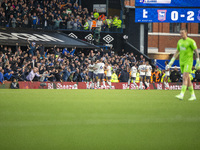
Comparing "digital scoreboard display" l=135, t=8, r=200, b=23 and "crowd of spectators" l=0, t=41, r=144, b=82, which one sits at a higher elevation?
"digital scoreboard display" l=135, t=8, r=200, b=23

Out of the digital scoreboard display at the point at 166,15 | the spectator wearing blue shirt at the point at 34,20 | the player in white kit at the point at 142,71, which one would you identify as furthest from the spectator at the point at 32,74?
the digital scoreboard display at the point at 166,15

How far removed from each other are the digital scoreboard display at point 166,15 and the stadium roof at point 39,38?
16.2 feet

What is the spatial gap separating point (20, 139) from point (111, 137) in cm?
130

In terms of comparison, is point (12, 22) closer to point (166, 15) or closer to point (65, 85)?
point (65, 85)

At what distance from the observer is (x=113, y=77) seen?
1200 inches

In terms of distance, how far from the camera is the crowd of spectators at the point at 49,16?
33.0 metres

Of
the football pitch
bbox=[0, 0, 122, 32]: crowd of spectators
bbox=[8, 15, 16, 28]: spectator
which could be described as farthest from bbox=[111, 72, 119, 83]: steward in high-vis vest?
the football pitch

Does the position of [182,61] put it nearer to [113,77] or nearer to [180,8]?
[113,77]

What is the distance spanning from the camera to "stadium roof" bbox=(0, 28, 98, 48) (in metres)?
30.5

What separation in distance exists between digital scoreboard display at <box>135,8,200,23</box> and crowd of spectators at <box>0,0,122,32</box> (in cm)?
556

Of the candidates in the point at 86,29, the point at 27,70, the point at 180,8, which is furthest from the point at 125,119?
the point at 86,29

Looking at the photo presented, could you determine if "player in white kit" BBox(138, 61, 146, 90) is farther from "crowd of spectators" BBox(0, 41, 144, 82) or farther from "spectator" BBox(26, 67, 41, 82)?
"spectator" BBox(26, 67, 41, 82)

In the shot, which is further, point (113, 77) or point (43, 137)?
point (113, 77)

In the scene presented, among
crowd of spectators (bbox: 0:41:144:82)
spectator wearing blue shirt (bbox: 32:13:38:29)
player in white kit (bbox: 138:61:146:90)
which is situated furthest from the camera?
spectator wearing blue shirt (bbox: 32:13:38:29)
